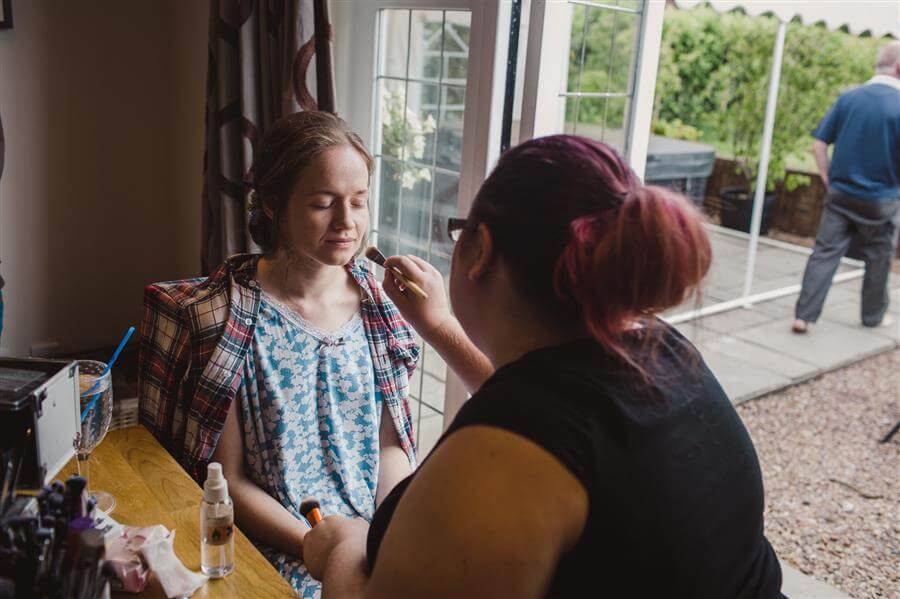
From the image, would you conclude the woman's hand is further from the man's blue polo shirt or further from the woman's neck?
the man's blue polo shirt

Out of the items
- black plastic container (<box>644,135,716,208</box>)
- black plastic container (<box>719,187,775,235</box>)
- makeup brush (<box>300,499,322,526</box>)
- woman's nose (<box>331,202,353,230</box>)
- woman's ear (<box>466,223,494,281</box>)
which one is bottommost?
black plastic container (<box>719,187,775,235</box>)

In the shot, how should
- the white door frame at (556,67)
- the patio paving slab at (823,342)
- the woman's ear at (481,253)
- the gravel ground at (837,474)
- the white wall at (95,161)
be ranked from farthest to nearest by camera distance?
the patio paving slab at (823,342) → the white wall at (95,161) → the gravel ground at (837,474) → the white door frame at (556,67) → the woman's ear at (481,253)

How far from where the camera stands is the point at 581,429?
2.45 ft

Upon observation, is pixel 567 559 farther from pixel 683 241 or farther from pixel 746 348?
pixel 746 348

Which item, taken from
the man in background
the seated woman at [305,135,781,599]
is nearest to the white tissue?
the seated woman at [305,135,781,599]

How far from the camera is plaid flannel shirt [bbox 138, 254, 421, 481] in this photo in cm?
147

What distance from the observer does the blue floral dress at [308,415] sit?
151 cm

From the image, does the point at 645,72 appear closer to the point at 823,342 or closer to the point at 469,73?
the point at 469,73

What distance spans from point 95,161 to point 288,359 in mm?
1791

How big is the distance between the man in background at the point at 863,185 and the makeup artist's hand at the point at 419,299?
3.48 m

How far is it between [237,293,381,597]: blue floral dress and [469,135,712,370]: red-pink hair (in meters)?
0.78

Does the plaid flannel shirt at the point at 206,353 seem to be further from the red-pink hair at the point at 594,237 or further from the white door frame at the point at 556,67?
the red-pink hair at the point at 594,237

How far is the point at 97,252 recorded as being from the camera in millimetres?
3008

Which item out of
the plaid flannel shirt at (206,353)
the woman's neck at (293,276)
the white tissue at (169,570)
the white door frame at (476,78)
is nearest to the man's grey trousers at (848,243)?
the white door frame at (476,78)
